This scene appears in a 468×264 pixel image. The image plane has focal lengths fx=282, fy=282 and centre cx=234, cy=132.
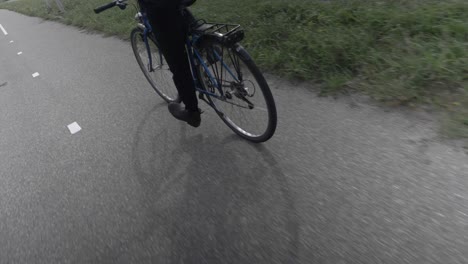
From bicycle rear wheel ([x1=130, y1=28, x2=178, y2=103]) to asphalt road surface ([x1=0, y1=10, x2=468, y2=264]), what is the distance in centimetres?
23

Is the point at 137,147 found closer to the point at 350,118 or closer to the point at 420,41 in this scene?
the point at 350,118

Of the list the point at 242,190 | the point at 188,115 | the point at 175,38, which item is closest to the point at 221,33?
the point at 175,38

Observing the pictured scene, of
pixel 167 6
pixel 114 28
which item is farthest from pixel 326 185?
pixel 114 28

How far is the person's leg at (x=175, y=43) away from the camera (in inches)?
79.1

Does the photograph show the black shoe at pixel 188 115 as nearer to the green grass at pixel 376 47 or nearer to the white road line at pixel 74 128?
the green grass at pixel 376 47

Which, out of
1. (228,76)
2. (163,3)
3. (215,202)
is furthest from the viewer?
(228,76)

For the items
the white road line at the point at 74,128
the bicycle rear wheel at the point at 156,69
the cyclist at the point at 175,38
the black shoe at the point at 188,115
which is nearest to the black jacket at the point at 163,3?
the cyclist at the point at 175,38

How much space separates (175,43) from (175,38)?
0.14ft

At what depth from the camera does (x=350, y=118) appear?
8.23ft

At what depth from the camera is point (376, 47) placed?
10.5 ft

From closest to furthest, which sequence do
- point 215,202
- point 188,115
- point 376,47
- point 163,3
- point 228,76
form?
point 163,3 < point 215,202 < point 228,76 < point 188,115 < point 376,47

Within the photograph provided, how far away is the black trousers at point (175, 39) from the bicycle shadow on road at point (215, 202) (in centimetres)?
54

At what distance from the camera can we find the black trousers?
200 centimetres

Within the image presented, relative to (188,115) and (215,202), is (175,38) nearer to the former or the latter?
(188,115)
